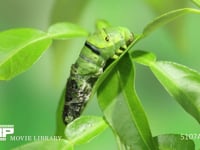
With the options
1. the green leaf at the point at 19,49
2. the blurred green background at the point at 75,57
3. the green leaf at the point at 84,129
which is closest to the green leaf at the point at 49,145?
the green leaf at the point at 84,129

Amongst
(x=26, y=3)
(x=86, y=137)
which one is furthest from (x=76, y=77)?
(x=26, y=3)

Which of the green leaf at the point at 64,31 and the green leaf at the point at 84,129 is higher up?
the green leaf at the point at 64,31

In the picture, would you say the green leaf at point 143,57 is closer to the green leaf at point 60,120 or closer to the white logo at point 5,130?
the green leaf at point 60,120

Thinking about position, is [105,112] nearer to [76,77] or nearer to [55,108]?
[76,77]

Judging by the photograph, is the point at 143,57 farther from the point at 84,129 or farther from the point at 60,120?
the point at 60,120

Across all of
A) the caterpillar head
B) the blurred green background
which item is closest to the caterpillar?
the caterpillar head

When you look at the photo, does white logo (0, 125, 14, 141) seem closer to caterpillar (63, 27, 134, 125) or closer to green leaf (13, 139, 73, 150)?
caterpillar (63, 27, 134, 125)

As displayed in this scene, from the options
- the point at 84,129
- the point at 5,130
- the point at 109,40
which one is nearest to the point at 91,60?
the point at 109,40
